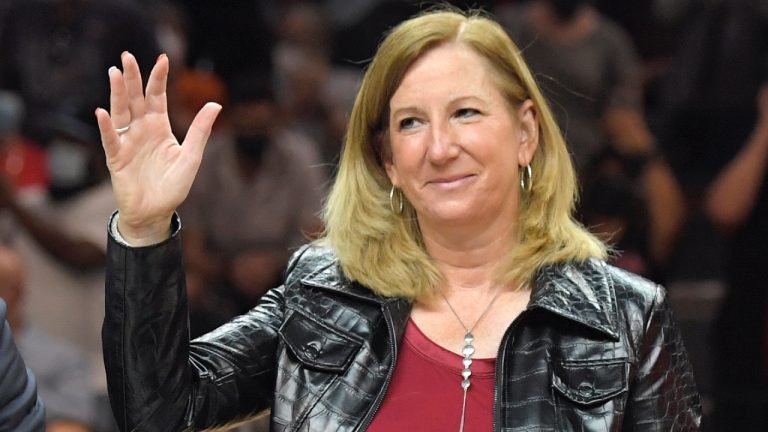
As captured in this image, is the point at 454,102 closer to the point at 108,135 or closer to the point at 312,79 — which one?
the point at 108,135

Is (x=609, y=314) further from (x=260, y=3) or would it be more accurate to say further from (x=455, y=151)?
(x=260, y=3)

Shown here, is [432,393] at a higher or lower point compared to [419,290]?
lower

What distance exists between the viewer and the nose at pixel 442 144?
2.77 meters

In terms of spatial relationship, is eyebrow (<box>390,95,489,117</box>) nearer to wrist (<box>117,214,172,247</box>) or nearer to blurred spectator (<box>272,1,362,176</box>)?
wrist (<box>117,214,172,247</box>)

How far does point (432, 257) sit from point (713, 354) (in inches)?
93.5

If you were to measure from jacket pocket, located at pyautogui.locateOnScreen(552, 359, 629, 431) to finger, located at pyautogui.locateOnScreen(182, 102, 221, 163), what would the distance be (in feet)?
2.54

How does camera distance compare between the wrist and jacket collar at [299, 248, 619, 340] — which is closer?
the wrist

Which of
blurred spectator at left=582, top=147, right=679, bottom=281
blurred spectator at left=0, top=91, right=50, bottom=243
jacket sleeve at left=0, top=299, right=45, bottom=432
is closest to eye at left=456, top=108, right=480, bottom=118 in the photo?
jacket sleeve at left=0, top=299, right=45, bottom=432

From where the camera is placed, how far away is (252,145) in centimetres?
642

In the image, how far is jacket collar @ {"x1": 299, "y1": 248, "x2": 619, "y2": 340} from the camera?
273 cm

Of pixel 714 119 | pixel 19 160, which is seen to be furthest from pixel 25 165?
pixel 714 119

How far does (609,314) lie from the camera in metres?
2.75

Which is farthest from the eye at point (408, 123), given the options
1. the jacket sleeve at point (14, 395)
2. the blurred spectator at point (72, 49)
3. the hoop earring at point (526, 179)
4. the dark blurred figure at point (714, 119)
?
the blurred spectator at point (72, 49)

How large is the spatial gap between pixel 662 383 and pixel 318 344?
2.14 ft
